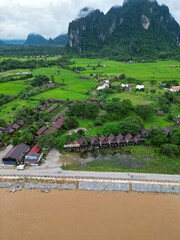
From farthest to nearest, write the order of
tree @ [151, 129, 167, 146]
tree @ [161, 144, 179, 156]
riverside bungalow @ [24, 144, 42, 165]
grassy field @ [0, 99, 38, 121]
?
grassy field @ [0, 99, 38, 121] → tree @ [151, 129, 167, 146] → tree @ [161, 144, 179, 156] → riverside bungalow @ [24, 144, 42, 165]

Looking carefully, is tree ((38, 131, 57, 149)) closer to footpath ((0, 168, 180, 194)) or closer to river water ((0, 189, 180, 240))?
footpath ((0, 168, 180, 194))

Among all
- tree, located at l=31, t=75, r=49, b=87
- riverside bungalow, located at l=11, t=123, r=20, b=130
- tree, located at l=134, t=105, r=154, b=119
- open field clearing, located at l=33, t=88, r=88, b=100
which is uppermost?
tree, located at l=31, t=75, r=49, b=87

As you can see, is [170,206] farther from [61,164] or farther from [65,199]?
[61,164]

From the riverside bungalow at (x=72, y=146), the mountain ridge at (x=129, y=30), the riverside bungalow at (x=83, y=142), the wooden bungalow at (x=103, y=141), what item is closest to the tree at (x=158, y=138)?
the wooden bungalow at (x=103, y=141)

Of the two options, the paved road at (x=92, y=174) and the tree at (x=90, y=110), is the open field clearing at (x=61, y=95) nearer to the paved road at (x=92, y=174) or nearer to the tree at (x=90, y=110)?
the tree at (x=90, y=110)

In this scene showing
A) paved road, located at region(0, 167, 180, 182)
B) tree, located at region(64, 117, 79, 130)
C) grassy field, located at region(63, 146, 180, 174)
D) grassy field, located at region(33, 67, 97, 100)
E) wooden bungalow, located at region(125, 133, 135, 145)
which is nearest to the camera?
paved road, located at region(0, 167, 180, 182)

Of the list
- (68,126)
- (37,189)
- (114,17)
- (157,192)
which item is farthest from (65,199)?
(114,17)

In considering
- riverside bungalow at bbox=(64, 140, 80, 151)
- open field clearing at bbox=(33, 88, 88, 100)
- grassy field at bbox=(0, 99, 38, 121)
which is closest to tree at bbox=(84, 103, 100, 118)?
riverside bungalow at bbox=(64, 140, 80, 151)
